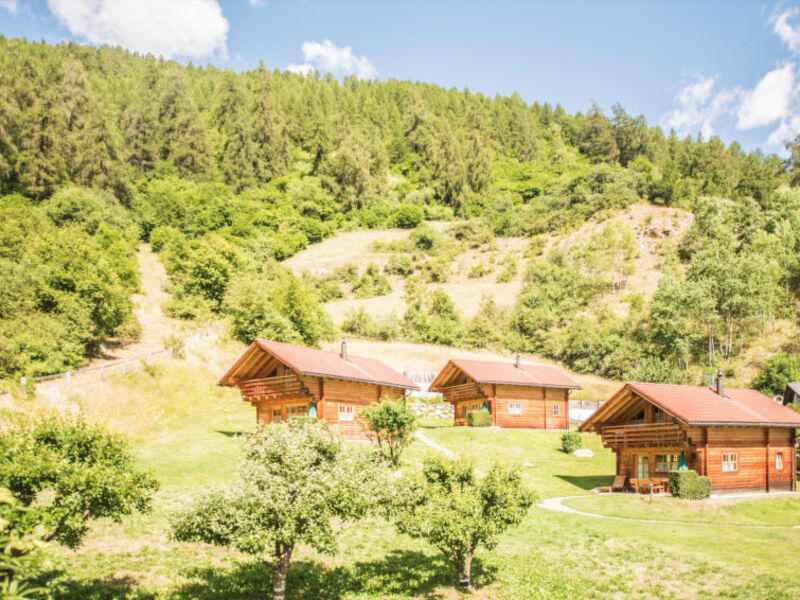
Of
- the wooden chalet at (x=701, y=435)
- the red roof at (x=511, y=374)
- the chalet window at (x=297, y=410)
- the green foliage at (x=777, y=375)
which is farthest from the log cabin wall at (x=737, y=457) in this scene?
Result: the green foliage at (x=777, y=375)

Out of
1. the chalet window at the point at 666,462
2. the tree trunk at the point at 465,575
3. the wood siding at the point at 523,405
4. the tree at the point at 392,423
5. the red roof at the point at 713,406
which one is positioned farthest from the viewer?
the wood siding at the point at 523,405

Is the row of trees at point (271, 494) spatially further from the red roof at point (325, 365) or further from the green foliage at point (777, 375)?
the green foliage at point (777, 375)

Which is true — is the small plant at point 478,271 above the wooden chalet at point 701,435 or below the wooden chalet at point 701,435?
above

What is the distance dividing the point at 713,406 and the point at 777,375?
33.1 meters

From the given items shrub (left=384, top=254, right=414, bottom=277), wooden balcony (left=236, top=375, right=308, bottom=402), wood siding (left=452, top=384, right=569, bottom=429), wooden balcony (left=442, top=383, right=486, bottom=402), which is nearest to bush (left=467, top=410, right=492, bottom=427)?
wood siding (left=452, top=384, right=569, bottom=429)

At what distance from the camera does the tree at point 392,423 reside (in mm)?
26672

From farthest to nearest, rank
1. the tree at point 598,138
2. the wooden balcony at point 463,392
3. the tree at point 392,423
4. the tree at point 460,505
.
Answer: the tree at point 598,138 → the wooden balcony at point 463,392 → the tree at point 392,423 → the tree at point 460,505

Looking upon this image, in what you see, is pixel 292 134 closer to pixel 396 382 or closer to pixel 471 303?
pixel 471 303

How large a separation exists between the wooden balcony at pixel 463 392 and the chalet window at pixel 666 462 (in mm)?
14702

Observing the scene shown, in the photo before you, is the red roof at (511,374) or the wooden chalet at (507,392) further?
the wooden chalet at (507,392)

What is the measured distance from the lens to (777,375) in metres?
55.6

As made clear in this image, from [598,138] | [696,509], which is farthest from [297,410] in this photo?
[598,138]

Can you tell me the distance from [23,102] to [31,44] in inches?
1946

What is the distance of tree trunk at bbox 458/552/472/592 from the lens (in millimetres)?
15614
